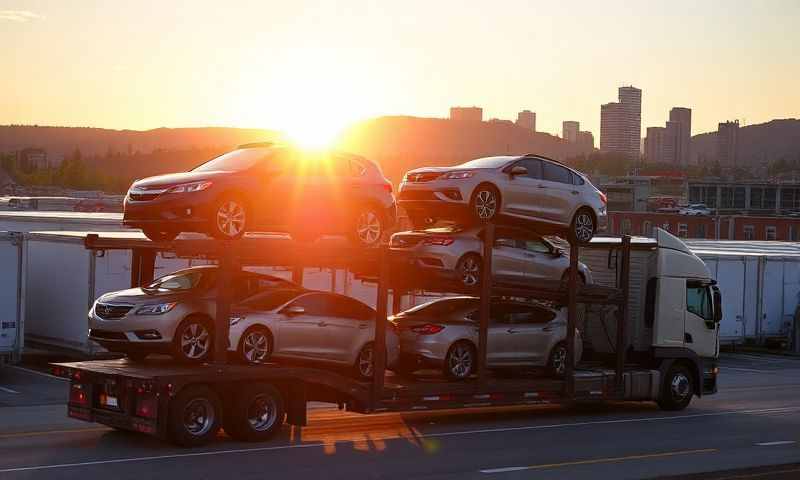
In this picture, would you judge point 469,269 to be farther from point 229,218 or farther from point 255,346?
point 229,218

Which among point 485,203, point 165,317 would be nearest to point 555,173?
point 485,203

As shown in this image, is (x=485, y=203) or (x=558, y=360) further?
(x=558, y=360)

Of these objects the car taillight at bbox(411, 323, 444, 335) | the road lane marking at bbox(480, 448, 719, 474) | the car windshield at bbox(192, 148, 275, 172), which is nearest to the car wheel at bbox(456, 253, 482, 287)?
the car taillight at bbox(411, 323, 444, 335)

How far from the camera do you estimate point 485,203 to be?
19.2 m

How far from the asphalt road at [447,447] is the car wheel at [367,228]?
9.76 ft

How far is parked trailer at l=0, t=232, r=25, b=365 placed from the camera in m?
24.8

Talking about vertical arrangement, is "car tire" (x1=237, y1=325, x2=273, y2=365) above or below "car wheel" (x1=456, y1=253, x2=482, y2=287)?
below

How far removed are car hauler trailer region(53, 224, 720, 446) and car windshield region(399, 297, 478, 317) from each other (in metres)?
0.44

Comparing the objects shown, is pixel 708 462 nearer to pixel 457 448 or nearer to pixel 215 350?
pixel 457 448

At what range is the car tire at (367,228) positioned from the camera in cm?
1830

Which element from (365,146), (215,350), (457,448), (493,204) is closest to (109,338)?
(215,350)

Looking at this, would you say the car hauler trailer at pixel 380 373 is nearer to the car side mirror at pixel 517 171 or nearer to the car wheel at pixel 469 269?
the car wheel at pixel 469 269

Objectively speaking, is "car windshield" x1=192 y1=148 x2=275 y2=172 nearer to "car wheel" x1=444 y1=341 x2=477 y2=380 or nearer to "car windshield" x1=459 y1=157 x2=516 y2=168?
"car windshield" x1=459 y1=157 x2=516 y2=168

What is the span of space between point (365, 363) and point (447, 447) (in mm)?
1840
